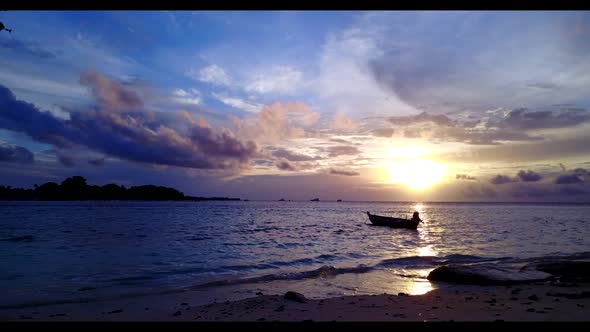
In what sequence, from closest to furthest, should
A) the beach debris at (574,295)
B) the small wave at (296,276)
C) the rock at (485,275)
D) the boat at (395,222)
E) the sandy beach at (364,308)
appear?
the sandy beach at (364,308)
the beach debris at (574,295)
the rock at (485,275)
the small wave at (296,276)
the boat at (395,222)

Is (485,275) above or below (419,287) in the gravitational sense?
above

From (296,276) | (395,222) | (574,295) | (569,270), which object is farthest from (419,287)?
(395,222)

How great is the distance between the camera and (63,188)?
185125 millimetres

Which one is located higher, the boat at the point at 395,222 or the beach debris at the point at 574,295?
the beach debris at the point at 574,295

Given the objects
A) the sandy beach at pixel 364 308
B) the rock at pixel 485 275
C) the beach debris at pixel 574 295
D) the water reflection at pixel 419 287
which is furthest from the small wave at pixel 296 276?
the beach debris at pixel 574 295

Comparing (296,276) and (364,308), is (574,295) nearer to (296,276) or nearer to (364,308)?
(364,308)

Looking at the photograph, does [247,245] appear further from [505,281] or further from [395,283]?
[505,281]

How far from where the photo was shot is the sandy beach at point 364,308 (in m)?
8.02

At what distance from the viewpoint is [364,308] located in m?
9.07

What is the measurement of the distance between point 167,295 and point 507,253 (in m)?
21.1

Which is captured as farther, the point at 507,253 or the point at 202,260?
the point at 507,253

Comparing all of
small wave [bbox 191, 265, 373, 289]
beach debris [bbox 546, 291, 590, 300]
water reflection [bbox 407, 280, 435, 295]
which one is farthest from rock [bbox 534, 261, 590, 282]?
small wave [bbox 191, 265, 373, 289]

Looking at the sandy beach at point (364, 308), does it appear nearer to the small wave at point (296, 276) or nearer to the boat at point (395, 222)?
the small wave at point (296, 276)
